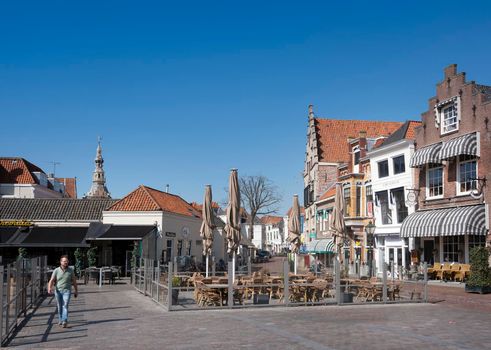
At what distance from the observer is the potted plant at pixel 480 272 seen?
24.5 meters

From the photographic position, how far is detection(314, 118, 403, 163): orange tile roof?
59.9m

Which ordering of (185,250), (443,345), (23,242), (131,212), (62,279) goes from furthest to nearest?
(185,250) → (131,212) → (23,242) → (62,279) → (443,345)

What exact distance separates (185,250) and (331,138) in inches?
929

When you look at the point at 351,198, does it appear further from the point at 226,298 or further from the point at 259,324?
the point at 259,324

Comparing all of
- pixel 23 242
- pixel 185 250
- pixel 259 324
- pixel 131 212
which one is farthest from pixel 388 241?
pixel 259 324

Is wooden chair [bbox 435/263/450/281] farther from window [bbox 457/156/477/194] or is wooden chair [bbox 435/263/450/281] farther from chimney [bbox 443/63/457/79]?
chimney [bbox 443/63/457/79]

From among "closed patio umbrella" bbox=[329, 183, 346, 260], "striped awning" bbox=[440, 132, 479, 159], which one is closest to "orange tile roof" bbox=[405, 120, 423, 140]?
"striped awning" bbox=[440, 132, 479, 159]

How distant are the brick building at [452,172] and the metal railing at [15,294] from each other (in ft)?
72.7

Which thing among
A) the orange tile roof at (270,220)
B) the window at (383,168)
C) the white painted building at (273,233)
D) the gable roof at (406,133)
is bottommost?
the white painted building at (273,233)

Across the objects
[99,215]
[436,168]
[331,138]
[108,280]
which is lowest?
[108,280]

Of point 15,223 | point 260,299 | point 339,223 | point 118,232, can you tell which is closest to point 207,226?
point 339,223

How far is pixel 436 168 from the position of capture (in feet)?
115

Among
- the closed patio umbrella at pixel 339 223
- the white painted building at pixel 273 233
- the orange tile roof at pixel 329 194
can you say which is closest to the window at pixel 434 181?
the closed patio umbrella at pixel 339 223

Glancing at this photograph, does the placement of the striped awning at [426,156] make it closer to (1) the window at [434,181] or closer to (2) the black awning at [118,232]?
(1) the window at [434,181]
